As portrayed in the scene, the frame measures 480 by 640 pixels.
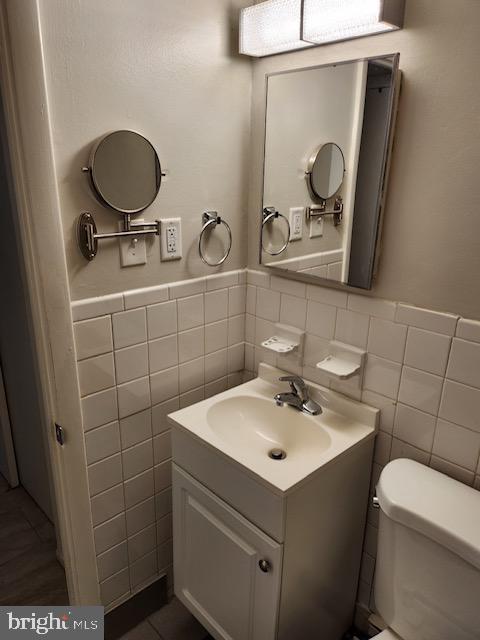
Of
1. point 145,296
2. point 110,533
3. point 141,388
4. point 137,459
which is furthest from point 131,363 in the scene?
point 110,533

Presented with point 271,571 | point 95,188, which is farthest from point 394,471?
point 95,188

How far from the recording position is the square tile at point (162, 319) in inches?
52.8

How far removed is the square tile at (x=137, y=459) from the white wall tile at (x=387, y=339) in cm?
76

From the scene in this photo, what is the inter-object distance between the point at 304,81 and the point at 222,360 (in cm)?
92

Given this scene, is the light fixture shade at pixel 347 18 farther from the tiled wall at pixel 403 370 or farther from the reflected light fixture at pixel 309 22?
the tiled wall at pixel 403 370

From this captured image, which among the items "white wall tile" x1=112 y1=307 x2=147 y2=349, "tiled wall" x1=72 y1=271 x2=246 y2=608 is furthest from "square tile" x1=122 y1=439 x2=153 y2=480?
"white wall tile" x1=112 y1=307 x2=147 y2=349

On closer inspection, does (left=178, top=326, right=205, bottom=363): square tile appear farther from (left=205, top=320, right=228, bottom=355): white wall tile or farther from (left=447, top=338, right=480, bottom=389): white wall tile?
(left=447, top=338, right=480, bottom=389): white wall tile

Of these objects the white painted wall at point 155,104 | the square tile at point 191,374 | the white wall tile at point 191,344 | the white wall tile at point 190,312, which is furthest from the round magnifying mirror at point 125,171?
the square tile at point 191,374

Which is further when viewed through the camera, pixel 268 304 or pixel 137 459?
pixel 268 304

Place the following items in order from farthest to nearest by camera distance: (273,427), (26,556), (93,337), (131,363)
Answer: (26,556) → (273,427) → (131,363) → (93,337)

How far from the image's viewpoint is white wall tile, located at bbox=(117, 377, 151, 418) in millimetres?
1332

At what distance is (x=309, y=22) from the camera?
1.15 metres

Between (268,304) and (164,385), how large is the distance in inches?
17.4

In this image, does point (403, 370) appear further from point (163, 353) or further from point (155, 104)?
point (155, 104)
